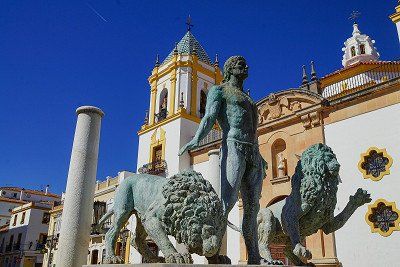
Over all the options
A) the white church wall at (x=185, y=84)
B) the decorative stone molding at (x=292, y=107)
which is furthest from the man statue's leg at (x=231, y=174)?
the white church wall at (x=185, y=84)

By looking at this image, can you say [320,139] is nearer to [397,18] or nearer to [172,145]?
[397,18]

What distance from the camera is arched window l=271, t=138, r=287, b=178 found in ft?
53.2

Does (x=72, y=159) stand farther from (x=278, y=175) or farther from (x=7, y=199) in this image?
(x=7, y=199)

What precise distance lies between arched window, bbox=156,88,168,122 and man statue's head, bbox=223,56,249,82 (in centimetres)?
1879

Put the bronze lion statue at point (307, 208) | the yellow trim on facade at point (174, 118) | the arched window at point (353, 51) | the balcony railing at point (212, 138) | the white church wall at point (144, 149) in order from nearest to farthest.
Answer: the bronze lion statue at point (307, 208) → the balcony railing at point (212, 138) → the yellow trim on facade at point (174, 118) → the white church wall at point (144, 149) → the arched window at point (353, 51)

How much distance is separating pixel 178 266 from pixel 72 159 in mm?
4071

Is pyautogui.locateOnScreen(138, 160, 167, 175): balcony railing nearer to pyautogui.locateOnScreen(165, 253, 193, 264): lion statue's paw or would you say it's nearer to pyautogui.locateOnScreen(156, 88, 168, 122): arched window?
pyautogui.locateOnScreen(156, 88, 168, 122): arched window

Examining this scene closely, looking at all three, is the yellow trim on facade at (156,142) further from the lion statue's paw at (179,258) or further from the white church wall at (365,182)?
the lion statue's paw at (179,258)

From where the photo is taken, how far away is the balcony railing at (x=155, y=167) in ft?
69.8

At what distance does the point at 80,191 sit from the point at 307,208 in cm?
369

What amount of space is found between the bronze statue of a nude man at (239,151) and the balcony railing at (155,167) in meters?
17.2

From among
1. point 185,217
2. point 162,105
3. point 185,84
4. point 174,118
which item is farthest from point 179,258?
point 162,105


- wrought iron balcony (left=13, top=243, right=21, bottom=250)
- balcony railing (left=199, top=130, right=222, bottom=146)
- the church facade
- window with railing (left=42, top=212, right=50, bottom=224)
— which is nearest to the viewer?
the church facade

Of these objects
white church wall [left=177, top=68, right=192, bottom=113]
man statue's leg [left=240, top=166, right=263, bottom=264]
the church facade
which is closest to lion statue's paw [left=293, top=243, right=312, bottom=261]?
man statue's leg [left=240, top=166, right=263, bottom=264]
